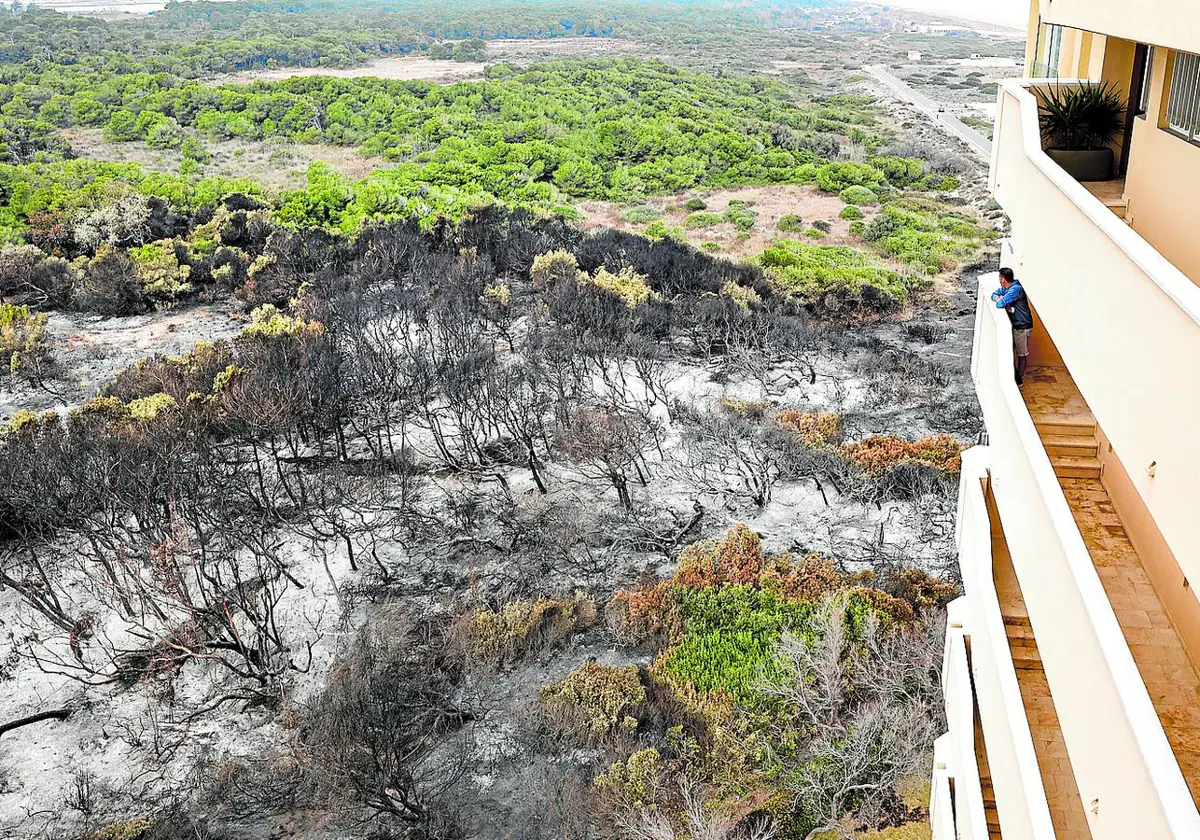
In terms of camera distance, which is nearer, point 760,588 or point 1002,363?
point 1002,363

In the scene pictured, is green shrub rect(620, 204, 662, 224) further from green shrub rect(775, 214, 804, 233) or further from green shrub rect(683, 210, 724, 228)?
green shrub rect(775, 214, 804, 233)

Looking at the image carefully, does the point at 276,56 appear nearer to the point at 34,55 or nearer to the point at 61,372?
the point at 34,55

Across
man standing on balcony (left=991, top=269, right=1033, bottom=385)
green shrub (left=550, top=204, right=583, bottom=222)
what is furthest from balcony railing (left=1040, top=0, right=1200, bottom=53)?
green shrub (left=550, top=204, right=583, bottom=222)

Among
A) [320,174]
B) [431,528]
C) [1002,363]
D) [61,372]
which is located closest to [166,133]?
[320,174]

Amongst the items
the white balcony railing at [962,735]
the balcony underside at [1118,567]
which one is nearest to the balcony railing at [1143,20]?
the balcony underside at [1118,567]

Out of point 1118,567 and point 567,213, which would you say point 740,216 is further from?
point 1118,567

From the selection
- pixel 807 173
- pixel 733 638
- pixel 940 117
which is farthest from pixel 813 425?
pixel 940 117
